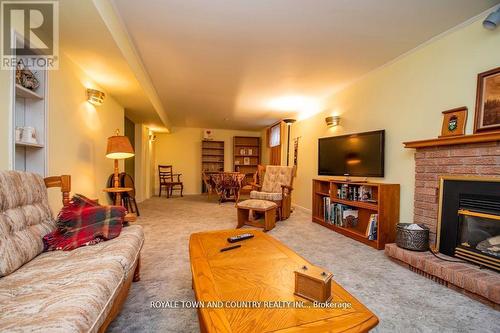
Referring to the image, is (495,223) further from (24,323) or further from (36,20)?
(36,20)

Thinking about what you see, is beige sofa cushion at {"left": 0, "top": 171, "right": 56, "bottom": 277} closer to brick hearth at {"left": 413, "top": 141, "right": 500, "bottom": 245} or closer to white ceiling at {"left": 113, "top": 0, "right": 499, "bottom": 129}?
white ceiling at {"left": 113, "top": 0, "right": 499, "bottom": 129}

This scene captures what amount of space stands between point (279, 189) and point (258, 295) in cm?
329

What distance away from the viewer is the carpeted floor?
1.35 meters

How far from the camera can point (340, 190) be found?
344cm

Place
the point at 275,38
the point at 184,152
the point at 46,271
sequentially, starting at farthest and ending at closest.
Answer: the point at 184,152, the point at 275,38, the point at 46,271

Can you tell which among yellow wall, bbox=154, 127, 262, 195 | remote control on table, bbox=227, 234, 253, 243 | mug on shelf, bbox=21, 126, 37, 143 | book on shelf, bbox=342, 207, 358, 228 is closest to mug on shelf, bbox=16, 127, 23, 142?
mug on shelf, bbox=21, 126, 37, 143

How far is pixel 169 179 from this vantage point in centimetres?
744

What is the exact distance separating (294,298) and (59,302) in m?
0.88

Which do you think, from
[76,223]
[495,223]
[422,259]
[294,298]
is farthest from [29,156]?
[495,223]

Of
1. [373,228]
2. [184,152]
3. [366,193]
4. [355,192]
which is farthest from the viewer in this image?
[184,152]

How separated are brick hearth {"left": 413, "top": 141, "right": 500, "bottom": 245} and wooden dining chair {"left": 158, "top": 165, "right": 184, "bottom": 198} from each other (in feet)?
20.3

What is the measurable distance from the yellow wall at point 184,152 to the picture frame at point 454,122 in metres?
6.62

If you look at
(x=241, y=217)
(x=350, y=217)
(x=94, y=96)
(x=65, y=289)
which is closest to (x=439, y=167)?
(x=350, y=217)

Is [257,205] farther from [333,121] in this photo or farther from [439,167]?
[439,167]
